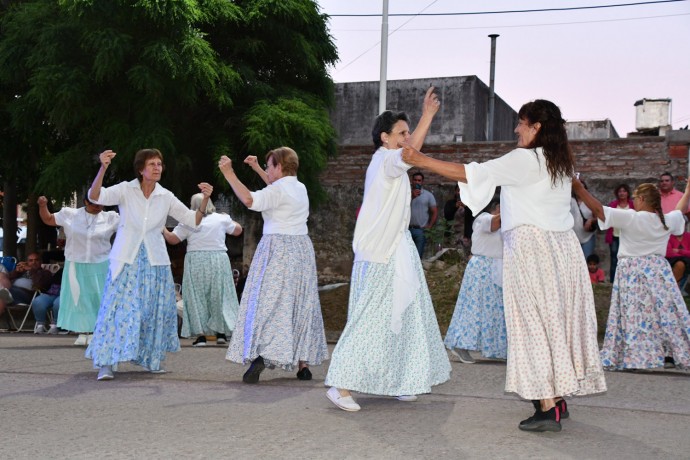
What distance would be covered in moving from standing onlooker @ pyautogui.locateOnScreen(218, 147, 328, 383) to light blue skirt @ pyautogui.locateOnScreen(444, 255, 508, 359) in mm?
2129

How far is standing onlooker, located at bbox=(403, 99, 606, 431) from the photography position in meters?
6.09

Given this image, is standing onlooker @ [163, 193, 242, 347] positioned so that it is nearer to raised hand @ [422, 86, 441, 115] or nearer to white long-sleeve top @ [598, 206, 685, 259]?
white long-sleeve top @ [598, 206, 685, 259]

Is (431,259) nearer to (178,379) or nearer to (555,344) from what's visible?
(178,379)

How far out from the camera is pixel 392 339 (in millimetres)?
6938

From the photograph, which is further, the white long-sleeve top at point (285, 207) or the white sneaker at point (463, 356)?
the white sneaker at point (463, 356)

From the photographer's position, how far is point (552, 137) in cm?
620

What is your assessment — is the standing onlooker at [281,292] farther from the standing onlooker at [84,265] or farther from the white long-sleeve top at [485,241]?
the standing onlooker at [84,265]

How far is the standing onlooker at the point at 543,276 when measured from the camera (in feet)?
20.0

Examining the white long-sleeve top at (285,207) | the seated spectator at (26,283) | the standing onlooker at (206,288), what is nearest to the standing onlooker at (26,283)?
the seated spectator at (26,283)

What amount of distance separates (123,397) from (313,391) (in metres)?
1.42

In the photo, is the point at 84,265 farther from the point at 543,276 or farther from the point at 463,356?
the point at 543,276

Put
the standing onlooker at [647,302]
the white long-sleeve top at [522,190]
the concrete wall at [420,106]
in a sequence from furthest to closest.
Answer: the concrete wall at [420,106] < the standing onlooker at [647,302] < the white long-sleeve top at [522,190]

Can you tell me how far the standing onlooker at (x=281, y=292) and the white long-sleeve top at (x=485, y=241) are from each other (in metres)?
2.35

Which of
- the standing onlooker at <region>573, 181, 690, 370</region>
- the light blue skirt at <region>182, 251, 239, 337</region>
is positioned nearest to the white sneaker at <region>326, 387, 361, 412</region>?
the standing onlooker at <region>573, 181, 690, 370</region>
